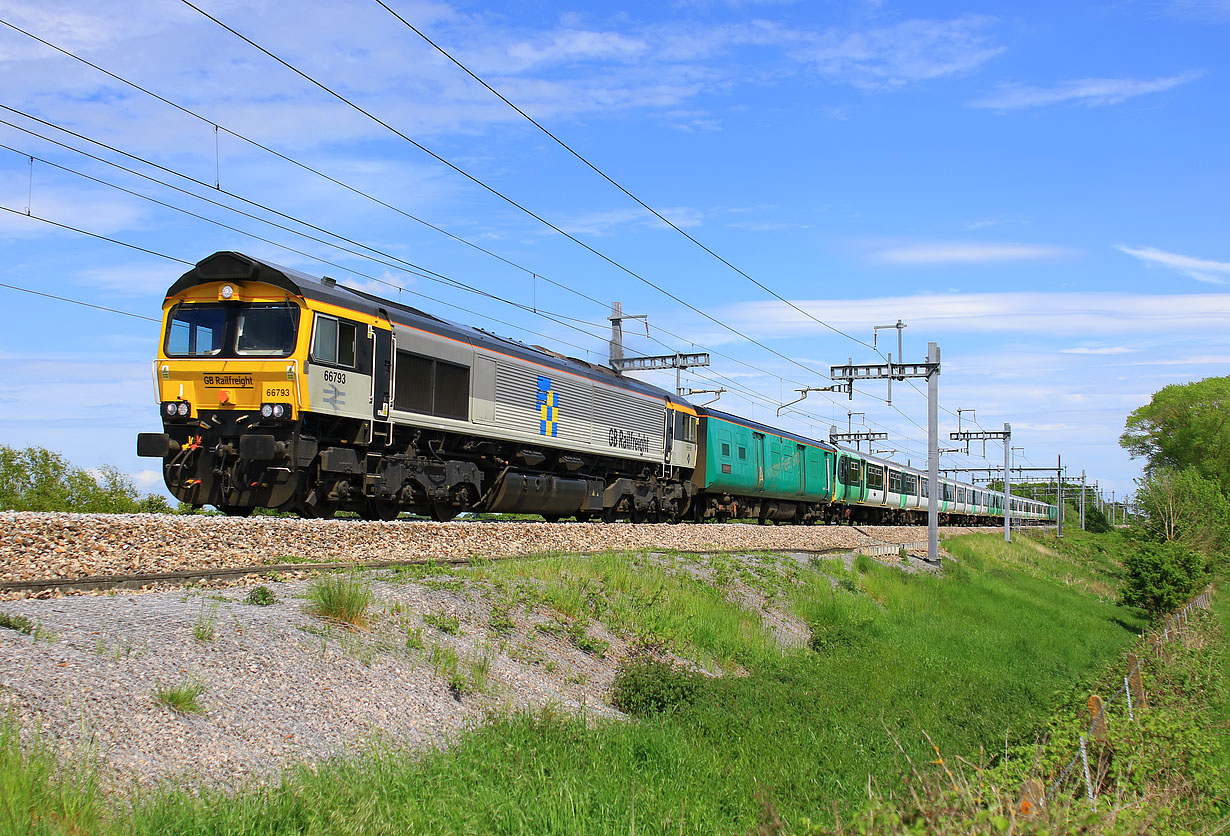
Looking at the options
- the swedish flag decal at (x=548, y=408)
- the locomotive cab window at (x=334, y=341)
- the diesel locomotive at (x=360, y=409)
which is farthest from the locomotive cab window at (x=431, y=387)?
the swedish flag decal at (x=548, y=408)

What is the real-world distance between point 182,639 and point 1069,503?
149 m

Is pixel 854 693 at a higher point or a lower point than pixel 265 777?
lower

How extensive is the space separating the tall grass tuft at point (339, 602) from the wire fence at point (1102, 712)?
597 centimetres

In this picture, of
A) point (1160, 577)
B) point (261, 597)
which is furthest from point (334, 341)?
point (1160, 577)

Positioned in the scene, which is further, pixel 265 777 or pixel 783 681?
pixel 783 681

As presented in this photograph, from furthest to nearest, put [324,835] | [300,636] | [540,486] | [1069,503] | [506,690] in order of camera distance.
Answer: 1. [1069,503]
2. [540,486]
3. [506,690]
4. [300,636]
5. [324,835]

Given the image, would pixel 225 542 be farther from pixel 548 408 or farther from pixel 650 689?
pixel 548 408

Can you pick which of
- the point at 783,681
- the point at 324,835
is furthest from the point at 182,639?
the point at 783,681

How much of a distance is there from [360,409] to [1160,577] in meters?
29.7

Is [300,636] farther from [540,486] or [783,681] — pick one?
[540,486]

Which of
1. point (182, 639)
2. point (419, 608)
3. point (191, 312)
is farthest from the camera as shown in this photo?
point (191, 312)

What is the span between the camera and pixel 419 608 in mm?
9797

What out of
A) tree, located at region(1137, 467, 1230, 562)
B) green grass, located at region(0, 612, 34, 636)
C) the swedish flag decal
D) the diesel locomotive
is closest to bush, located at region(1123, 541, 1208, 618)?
tree, located at region(1137, 467, 1230, 562)

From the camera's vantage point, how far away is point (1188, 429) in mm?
79312
